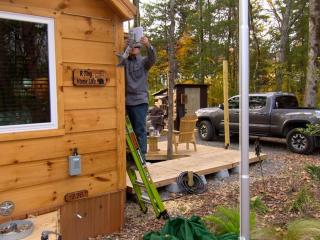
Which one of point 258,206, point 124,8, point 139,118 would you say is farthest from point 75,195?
point 258,206

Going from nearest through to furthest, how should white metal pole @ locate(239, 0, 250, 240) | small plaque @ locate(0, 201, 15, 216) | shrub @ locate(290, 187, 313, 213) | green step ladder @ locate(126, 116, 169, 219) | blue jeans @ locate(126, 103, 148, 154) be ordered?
1. white metal pole @ locate(239, 0, 250, 240)
2. small plaque @ locate(0, 201, 15, 216)
3. green step ladder @ locate(126, 116, 169, 219)
4. blue jeans @ locate(126, 103, 148, 154)
5. shrub @ locate(290, 187, 313, 213)

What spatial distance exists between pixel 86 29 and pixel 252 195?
12.8ft

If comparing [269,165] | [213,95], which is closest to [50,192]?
[269,165]

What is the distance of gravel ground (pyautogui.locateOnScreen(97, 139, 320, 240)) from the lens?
4.88 m

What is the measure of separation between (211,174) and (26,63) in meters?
4.72

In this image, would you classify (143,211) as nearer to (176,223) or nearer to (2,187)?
(176,223)

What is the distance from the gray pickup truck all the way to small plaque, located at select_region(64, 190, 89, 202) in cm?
774

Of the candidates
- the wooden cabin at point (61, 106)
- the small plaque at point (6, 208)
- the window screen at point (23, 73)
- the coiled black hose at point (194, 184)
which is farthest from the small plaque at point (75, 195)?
the coiled black hose at point (194, 184)

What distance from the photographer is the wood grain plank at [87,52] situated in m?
4.10

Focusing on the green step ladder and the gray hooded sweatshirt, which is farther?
the gray hooded sweatshirt

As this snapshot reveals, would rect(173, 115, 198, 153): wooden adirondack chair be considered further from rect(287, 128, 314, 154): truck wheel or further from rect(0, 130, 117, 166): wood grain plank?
rect(0, 130, 117, 166): wood grain plank

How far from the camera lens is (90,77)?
430 cm

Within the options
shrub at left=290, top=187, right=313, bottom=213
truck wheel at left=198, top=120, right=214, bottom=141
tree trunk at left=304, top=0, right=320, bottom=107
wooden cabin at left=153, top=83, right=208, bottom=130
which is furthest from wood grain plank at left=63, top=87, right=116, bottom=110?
wooden cabin at left=153, top=83, right=208, bottom=130

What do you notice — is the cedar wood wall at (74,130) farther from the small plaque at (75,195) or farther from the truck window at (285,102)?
the truck window at (285,102)
